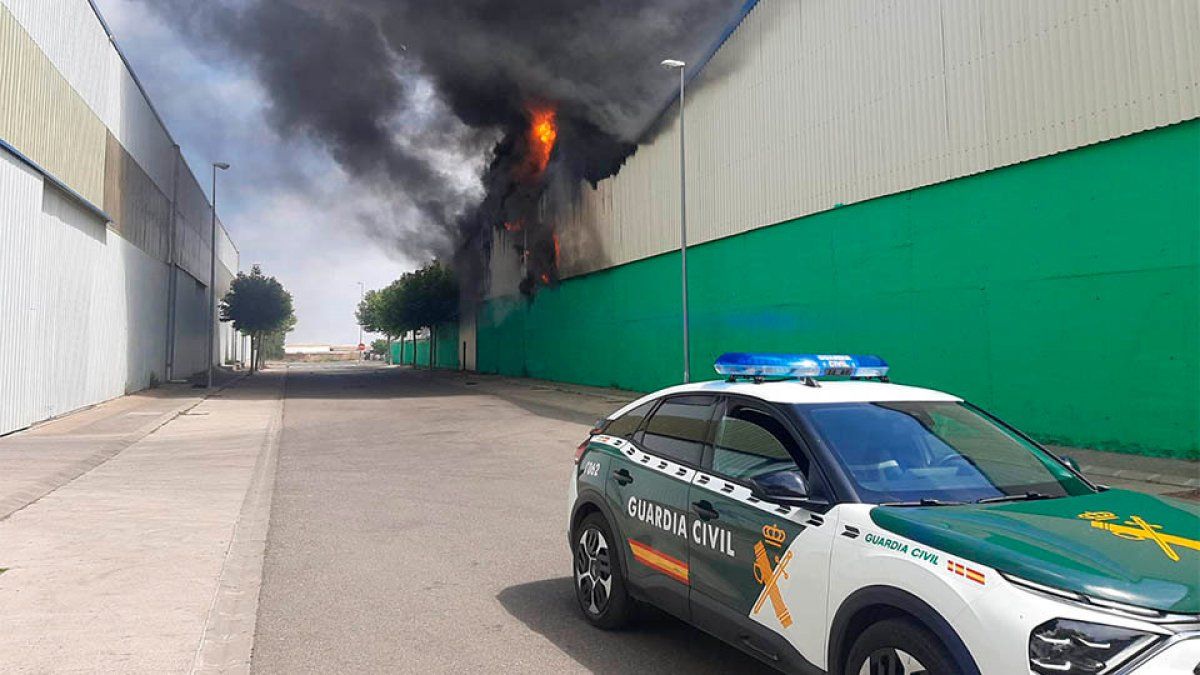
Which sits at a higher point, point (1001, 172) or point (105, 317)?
point (1001, 172)

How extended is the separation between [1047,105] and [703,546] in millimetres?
12780

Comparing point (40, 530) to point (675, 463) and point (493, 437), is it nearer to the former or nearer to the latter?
point (675, 463)

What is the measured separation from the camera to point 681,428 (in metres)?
4.25


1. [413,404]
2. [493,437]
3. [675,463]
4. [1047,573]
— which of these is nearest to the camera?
[1047,573]

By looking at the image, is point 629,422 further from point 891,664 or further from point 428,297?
point 428,297

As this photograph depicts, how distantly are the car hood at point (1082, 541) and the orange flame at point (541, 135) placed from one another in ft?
105

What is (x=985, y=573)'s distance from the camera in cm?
244

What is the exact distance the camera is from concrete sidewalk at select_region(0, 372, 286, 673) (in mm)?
4332

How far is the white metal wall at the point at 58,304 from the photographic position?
15234 millimetres

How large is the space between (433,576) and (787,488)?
11.4 ft

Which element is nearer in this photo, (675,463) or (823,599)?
(823,599)

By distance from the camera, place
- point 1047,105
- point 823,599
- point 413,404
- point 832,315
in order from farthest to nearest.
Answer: point 413,404 → point 832,315 → point 1047,105 → point 823,599

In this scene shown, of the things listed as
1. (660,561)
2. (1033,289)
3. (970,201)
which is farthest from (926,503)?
(970,201)

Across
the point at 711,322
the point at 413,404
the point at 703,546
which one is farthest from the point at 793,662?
the point at 413,404
